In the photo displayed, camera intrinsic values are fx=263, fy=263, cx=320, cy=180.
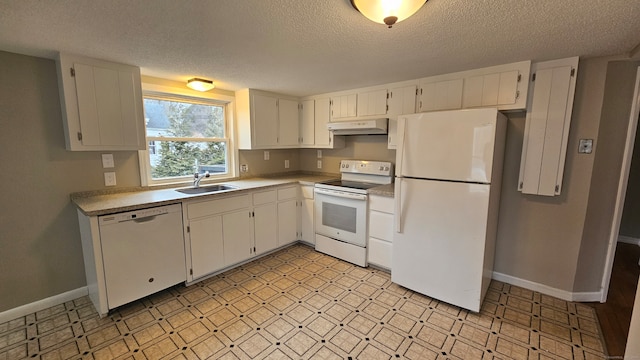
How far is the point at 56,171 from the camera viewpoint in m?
2.30

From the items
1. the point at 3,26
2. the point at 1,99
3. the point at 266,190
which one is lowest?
the point at 266,190

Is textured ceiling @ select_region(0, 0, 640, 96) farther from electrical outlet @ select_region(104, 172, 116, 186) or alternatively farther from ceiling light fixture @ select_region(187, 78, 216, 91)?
electrical outlet @ select_region(104, 172, 116, 186)

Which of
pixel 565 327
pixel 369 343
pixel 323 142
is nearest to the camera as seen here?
pixel 369 343

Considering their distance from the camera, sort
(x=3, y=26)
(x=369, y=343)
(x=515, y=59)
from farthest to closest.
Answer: (x=515, y=59)
(x=369, y=343)
(x=3, y=26)

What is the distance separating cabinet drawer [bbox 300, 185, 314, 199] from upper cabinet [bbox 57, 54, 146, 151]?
1.88 m

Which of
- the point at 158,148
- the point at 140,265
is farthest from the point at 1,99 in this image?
the point at 140,265

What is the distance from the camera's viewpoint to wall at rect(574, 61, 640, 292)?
→ 2.13 meters

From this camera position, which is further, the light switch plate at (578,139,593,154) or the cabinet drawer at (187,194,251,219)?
the cabinet drawer at (187,194,251,219)

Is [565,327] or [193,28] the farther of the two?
[565,327]

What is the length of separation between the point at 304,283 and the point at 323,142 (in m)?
1.94

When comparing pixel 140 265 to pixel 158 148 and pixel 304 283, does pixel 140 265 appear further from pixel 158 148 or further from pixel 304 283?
pixel 304 283

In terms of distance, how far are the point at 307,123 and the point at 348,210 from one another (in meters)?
1.57

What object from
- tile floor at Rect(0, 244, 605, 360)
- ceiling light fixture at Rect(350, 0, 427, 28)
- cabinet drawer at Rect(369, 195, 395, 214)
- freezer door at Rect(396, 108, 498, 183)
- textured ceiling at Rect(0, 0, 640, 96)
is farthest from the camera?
cabinet drawer at Rect(369, 195, 395, 214)

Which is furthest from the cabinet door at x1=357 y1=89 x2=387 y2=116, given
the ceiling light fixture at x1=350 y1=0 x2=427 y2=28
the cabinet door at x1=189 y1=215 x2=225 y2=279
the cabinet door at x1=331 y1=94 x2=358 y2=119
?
the cabinet door at x1=189 y1=215 x2=225 y2=279
